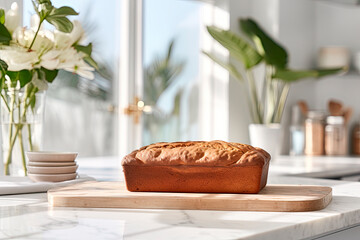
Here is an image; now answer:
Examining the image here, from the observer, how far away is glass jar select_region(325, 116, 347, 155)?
3364mm

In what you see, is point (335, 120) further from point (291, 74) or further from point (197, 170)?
point (197, 170)

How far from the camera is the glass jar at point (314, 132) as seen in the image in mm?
3359

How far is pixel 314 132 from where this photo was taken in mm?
3385

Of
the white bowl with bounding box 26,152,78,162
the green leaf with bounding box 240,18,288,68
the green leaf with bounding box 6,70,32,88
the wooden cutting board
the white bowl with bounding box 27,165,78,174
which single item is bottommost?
the wooden cutting board

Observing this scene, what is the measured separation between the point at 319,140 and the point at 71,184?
2375mm

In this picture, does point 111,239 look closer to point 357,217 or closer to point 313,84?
point 357,217

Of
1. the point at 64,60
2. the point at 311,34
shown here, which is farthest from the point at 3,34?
the point at 311,34

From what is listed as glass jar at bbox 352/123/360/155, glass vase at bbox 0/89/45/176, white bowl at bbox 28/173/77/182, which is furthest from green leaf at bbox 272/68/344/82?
white bowl at bbox 28/173/77/182

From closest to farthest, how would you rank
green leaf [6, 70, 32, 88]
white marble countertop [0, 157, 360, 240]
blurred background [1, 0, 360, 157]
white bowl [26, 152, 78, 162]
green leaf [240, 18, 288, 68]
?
white marble countertop [0, 157, 360, 240], white bowl [26, 152, 78, 162], green leaf [6, 70, 32, 88], green leaf [240, 18, 288, 68], blurred background [1, 0, 360, 157]

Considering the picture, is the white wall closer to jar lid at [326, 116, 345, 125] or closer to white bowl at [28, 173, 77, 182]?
jar lid at [326, 116, 345, 125]

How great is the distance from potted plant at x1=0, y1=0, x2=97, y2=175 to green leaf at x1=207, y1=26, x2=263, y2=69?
1.41 metres

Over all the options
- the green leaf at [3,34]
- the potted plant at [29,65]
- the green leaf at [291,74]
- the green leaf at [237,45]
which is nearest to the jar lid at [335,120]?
the green leaf at [291,74]

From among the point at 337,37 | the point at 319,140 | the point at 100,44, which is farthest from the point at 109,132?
the point at 337,37

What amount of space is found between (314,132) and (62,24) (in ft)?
7.62
